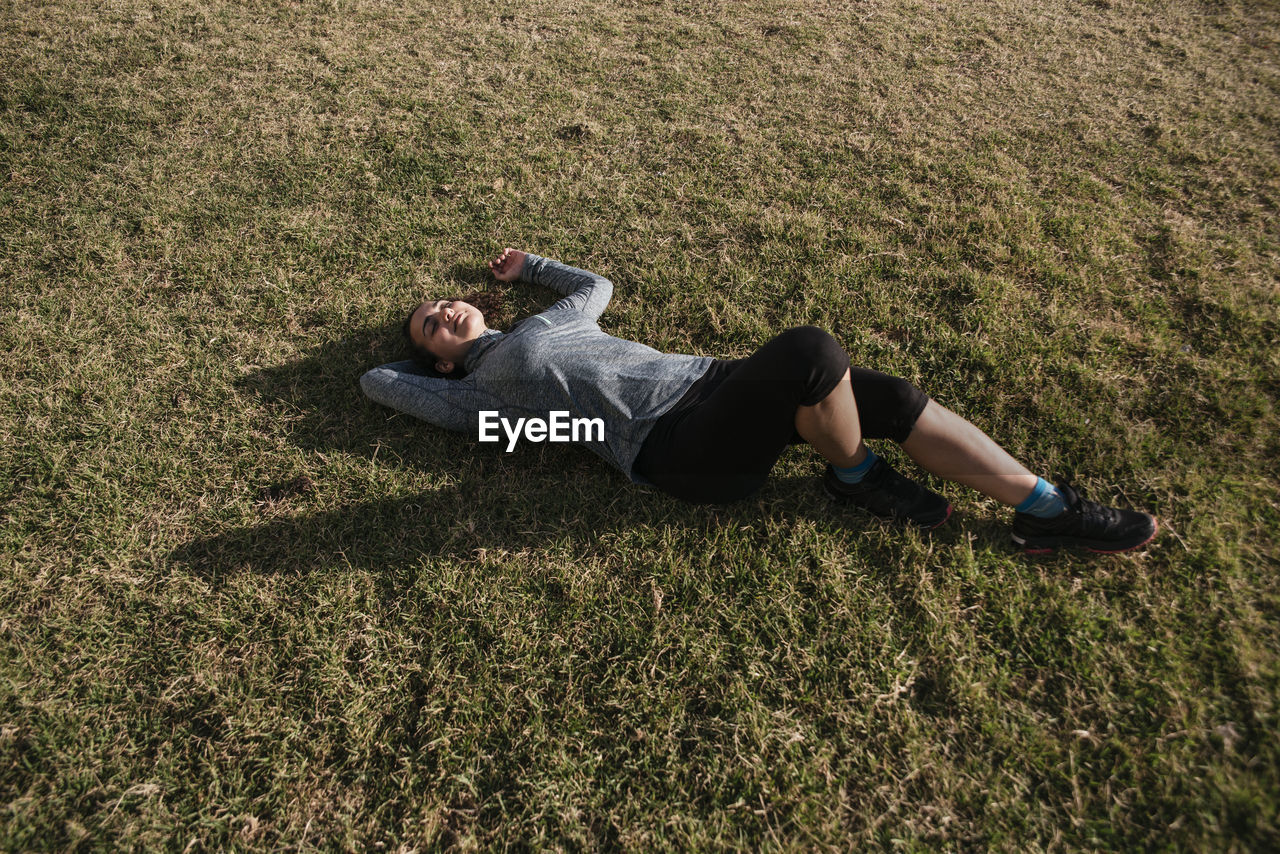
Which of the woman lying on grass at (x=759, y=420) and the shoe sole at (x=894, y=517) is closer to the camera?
the woman lying on grass at (x=759, y=420)

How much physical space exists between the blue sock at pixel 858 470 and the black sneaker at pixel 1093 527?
679 mm

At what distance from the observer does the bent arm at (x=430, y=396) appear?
3.29 meters

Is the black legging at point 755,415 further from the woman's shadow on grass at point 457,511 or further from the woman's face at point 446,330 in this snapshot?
the woman's face at point 446,330

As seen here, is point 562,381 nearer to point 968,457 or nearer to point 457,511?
point 457,511

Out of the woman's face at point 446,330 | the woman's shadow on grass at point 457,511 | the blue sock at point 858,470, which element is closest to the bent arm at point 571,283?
the woman's face at point 446,330

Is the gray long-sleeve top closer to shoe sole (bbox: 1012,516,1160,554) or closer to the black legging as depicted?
the black legging

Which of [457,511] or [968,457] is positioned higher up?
[968,457]

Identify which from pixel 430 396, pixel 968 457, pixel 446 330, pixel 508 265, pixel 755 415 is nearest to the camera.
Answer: pixel 755 415

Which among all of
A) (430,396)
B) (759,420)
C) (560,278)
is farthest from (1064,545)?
(430,396)

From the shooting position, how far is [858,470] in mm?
2861

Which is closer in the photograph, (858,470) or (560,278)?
(858,470)

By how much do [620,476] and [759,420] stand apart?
0.90m

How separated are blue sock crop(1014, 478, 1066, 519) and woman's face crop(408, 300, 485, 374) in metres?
2.80

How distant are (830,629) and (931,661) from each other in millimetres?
399
